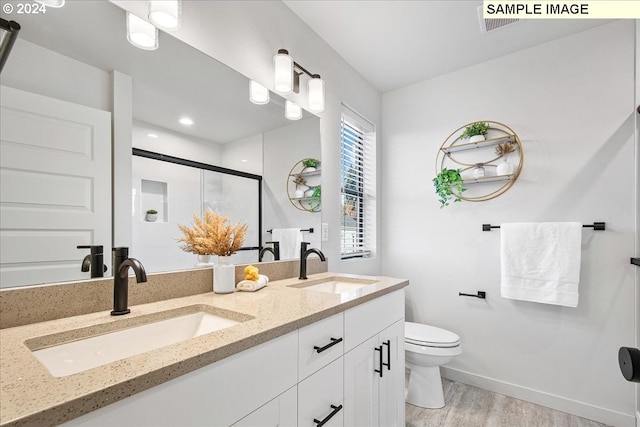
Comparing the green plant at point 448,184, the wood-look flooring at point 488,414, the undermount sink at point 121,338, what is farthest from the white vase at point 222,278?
the green plant at point 448,184

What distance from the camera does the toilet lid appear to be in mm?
2012

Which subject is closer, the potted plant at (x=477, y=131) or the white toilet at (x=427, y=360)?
the white toilet at (x=427, y=360)

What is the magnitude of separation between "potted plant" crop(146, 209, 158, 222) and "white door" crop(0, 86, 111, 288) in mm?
144

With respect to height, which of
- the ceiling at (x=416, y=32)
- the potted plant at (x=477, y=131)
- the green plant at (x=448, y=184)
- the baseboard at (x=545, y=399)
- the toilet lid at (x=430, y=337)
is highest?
the ceiling at (x=416, y=32)

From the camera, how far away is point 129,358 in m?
0.65

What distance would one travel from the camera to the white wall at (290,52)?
140cm

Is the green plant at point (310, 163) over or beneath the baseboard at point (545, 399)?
over

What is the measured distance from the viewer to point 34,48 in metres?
0.91

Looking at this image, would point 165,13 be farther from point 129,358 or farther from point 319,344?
point 319,344

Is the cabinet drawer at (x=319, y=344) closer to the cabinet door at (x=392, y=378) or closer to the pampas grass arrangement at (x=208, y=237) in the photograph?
the cabinet door at (x=392, y=378)

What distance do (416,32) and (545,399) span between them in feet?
8.59

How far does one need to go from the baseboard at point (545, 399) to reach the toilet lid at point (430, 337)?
0.51 meters

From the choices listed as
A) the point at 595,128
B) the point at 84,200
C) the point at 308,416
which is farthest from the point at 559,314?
the point at 84,200

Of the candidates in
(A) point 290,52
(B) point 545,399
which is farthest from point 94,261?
(B) point 545,399
